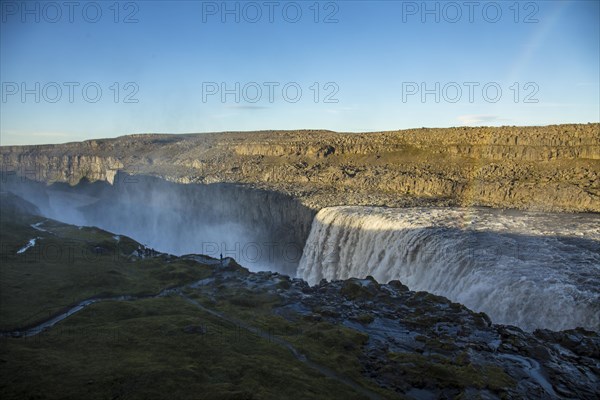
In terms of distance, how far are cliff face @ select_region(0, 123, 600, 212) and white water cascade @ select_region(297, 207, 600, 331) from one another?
4.93 metres

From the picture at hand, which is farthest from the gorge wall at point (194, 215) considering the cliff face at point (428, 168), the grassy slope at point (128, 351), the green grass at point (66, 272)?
the grassy slope at point (128, 351)

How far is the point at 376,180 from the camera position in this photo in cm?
6638

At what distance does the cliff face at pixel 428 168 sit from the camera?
170 feet

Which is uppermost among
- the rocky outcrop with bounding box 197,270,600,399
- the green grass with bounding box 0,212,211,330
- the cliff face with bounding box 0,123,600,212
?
the cliff face with bounding box 0,123,600,212

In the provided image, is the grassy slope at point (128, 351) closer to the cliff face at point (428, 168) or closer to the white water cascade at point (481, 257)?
the white water cascade at point (481, 257)

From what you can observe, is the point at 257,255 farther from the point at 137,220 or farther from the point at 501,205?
→ the point at 137,220

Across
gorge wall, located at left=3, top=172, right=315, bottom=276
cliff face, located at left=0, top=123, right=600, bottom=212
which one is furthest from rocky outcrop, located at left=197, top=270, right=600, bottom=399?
gorge wall, located at left=3, top=172, right=315, bottom=276

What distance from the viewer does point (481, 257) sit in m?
34.3

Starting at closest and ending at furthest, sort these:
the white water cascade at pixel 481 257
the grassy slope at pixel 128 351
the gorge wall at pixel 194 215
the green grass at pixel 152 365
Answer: the green grass at pixel 152 365
the grassy slope at pixel 128 351
the white water cascade at pixel 481 257
the gorge wall at pixel 194 215

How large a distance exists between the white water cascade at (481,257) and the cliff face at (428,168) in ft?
16.2

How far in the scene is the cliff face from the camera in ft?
170

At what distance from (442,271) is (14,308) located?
30181mm

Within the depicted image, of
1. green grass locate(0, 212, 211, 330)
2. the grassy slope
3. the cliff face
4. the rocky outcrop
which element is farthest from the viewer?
the cliff face

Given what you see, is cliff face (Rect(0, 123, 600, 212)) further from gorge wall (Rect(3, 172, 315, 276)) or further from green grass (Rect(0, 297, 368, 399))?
green grass (Rect(0, 297, 368, 399))
